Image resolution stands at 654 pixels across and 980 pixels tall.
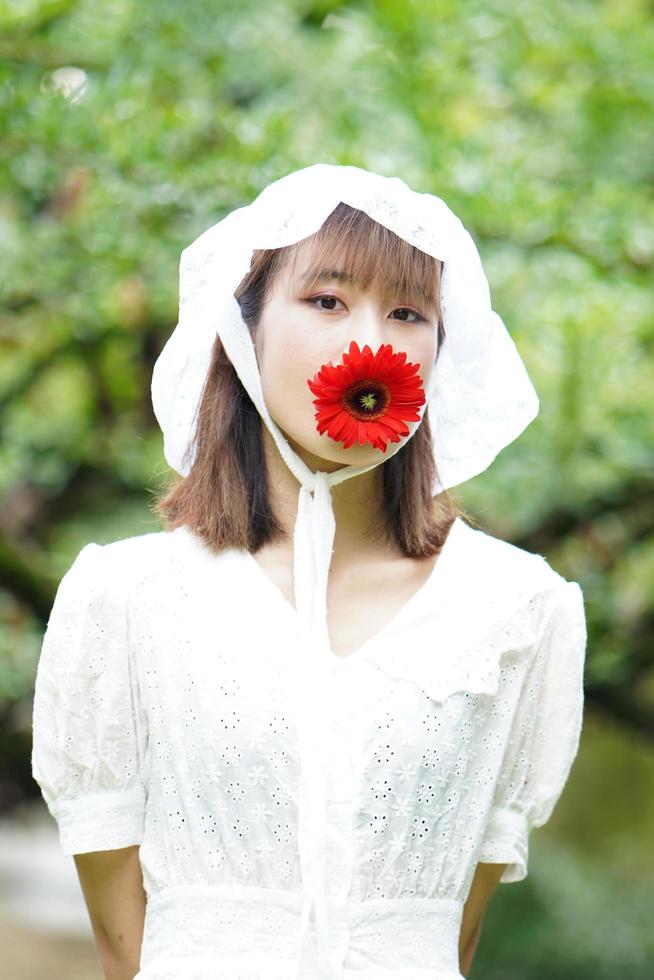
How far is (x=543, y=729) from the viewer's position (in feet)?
7.35

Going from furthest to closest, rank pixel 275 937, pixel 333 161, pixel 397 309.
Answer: pixel 333 161 < pixel 397 309 < pixel 275 937

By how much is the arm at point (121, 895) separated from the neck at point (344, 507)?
0.53m

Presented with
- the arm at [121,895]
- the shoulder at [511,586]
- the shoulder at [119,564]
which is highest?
the shoulder at [511,586]

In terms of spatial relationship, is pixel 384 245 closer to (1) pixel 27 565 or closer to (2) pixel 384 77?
(2) pixel 384 77

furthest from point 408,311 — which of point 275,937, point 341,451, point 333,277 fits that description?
point 275,937

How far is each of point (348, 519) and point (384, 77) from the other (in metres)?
2.07

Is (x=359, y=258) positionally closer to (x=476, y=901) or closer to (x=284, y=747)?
(x=284, y=747)

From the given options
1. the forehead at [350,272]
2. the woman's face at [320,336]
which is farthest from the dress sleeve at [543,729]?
the forehead at [350,272]

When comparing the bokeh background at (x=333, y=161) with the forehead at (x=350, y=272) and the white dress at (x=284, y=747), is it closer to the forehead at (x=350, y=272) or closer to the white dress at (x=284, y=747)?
the white dress at (x=284, y=747)

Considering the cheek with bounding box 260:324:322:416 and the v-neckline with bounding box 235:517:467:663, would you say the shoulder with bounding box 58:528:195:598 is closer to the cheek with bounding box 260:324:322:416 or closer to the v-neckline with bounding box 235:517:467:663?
the v-neckline with bounding box 235:517:467:663

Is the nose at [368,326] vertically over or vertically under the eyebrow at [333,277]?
under

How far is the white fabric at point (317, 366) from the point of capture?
6.84 feet

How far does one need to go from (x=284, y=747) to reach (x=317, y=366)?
0.53m

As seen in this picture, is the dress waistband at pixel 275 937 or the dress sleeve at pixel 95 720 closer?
the dress waistband at pixel 275 937
